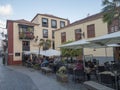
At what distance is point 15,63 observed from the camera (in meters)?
36.9

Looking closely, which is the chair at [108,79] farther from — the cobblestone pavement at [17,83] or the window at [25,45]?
the window at [25,45]

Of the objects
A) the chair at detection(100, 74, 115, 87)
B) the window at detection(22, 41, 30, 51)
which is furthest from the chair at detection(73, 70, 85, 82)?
the window at detection(22, 41, 30, 51)

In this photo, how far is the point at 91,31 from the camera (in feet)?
92.3

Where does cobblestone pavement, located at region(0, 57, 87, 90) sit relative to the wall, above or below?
below

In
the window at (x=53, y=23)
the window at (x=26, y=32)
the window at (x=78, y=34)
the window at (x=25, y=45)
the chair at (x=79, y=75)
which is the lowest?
the chair at (x=79, y=75)

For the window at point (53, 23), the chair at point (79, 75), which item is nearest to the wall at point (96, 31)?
the window at point (53, 23)

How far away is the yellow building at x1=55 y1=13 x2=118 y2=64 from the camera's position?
24.9m

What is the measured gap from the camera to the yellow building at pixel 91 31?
980 inches

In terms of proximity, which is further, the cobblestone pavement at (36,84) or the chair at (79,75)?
the chair at (79,75)

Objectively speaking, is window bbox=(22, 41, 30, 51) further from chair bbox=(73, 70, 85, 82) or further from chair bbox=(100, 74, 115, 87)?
chair bbox=(100, 74, 115, 87)

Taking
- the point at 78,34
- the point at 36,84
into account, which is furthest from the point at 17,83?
the point at 78,34

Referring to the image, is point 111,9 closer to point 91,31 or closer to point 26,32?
point 91,31

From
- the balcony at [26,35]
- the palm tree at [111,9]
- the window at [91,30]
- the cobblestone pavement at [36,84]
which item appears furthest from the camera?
the balcony at [26,35]

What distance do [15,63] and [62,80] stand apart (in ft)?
85.3
